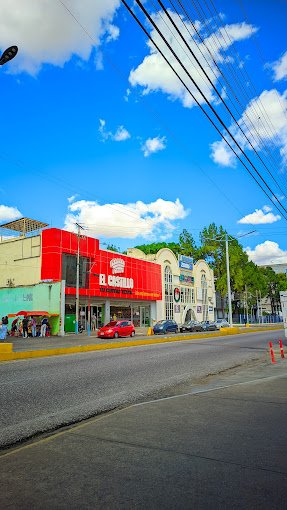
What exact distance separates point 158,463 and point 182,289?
2237 inches

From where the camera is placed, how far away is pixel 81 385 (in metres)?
9.34

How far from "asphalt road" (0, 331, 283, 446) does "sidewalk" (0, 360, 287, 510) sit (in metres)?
0.90

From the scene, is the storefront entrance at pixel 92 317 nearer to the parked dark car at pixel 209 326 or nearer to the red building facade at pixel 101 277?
the red building facade at pixel 101 277

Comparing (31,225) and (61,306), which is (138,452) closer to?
(61,306)

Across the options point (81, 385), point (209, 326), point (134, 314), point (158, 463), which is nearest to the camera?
point (158, 463)

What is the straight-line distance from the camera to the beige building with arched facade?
54438mm

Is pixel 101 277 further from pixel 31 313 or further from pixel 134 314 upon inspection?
pixel 31 313

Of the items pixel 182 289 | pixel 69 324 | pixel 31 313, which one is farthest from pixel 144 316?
pixel 31 313

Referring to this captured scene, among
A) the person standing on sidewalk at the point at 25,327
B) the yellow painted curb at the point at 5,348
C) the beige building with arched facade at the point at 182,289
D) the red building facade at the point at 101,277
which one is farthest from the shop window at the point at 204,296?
the yellow painted curb at the point at 5,348

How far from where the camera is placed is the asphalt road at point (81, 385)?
6402 millimetres

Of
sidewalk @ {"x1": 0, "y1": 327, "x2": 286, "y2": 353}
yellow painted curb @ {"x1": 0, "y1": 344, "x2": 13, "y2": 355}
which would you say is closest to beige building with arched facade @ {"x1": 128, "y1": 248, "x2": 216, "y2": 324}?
sidewalk @ {"x1": 0, "y1": 327, "x2": 286, "y2": 353}

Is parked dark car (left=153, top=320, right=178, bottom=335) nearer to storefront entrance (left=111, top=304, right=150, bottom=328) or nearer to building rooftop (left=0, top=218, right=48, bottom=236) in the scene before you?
storefront entrance (left=111, top=304, right=150, bottom=328)

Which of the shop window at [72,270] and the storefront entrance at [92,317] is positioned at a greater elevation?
the shop window at [72,270]

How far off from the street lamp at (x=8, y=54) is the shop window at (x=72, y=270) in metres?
28.7
